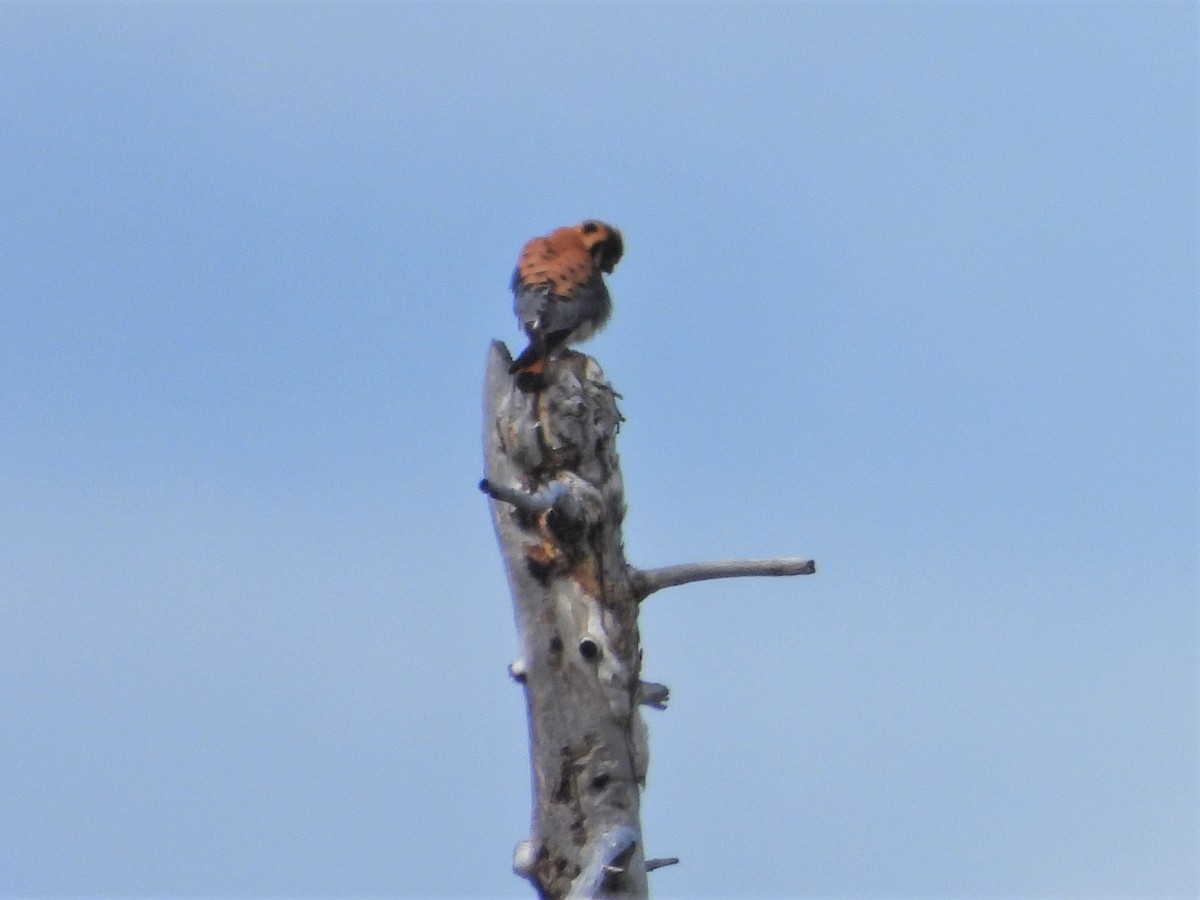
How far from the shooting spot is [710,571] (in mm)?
7711

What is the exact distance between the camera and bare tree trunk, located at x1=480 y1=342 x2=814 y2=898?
722 centimetres

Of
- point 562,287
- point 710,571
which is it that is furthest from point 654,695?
point 562,287

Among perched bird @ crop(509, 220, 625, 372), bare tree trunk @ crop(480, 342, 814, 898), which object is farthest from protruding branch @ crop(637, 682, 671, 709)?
perched bird @ crop(509, 220, 625, 372)

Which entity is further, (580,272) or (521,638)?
(580,272)

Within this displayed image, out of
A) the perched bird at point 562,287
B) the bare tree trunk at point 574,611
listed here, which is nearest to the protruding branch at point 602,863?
the bare tree trunk at point 574,611

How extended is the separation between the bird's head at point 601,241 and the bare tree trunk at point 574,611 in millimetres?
599

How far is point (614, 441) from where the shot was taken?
7816 millimetres

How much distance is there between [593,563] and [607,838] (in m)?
1.01

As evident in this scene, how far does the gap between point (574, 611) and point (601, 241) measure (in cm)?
168

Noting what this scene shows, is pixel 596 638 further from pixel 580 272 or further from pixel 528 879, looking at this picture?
pixel 580 272

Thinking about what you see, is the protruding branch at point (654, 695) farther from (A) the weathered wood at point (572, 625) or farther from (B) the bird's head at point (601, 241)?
(B) the bird's head at point (601, 241)

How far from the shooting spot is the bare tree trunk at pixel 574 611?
722 centimetres

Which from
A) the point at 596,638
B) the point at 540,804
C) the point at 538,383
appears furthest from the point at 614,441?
the point at 540,804

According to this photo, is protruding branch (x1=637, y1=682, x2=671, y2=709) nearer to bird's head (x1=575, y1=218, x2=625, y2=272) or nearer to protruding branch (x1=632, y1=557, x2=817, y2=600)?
protruding branch (x1=632, y1=557, x2=817, y2=600)
